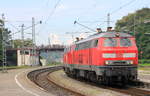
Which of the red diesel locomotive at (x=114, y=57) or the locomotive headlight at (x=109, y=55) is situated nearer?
the red diesel locomotive at (x=114, y=57)

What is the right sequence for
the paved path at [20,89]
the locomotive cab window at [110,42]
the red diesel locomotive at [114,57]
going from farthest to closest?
the locomotive cab window at [110,42], the red diesel locomotive at [114,57], the paved path at [20,89]

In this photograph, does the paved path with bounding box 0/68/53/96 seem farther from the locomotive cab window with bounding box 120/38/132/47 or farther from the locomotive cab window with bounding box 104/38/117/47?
the locomotive cab window with bounding box 120/38/132/47

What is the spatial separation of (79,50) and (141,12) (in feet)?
290

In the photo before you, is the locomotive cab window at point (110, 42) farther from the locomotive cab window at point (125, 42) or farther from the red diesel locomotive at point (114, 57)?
the locomotive cab window at point (125, 42)

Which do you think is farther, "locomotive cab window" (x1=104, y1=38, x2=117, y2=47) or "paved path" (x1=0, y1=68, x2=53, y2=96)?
"locomotive cab window" (x1=104, y1=38, x2=117, y2=47)

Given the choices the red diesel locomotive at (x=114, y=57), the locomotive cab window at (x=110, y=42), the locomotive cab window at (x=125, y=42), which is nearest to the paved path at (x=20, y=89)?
the red diesel locomotive at (x=114, y=57)

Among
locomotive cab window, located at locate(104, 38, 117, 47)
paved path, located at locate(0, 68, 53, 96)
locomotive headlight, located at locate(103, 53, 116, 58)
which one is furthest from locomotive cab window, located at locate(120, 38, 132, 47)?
paved path, located at locate(0, 68, 53, 96)

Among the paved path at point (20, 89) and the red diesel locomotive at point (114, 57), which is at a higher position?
the red diesel locomotive at point (114, 57)

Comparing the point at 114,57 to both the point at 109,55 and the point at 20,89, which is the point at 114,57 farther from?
the point at 20,89

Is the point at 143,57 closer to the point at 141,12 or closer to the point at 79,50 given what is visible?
the point at 141,12

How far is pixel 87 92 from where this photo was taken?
56.4ft

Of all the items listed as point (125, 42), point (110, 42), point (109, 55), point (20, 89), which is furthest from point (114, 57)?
point (20, 89)

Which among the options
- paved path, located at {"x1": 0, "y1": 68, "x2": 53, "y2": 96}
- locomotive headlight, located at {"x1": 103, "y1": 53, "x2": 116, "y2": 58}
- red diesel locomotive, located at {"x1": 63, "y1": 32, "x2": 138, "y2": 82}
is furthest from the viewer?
locomotive headlight, located at {"x1": 103, "y1": 53, "x2": 116, "y2": 58}

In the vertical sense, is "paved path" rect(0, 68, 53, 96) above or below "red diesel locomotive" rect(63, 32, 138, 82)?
below
